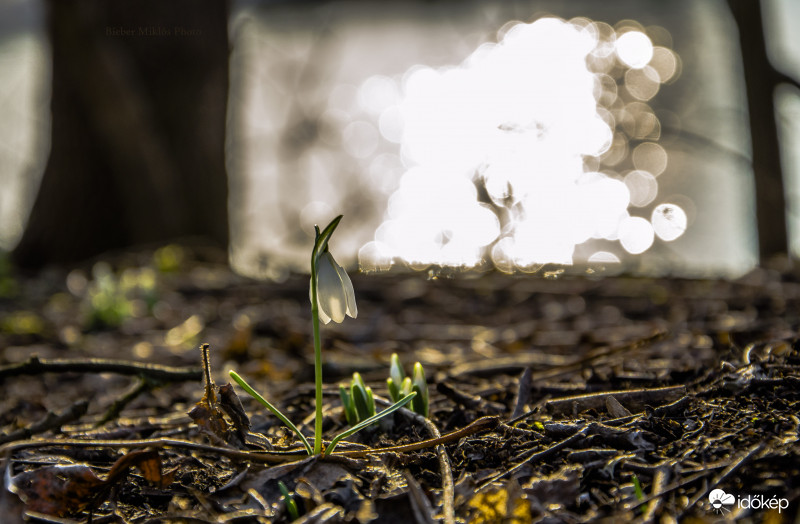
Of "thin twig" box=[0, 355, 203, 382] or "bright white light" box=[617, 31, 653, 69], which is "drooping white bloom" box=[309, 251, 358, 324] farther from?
"bright white light" box=[617, 31, 653, 69]

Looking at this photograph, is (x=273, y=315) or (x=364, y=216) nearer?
(x=273, y=315)

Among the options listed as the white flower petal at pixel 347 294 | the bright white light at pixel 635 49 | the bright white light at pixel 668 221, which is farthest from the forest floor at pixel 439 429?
the bright white light at pixel 635 49

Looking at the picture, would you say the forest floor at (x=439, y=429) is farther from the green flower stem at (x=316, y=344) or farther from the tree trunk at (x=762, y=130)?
the tree trunk at (x=762, y=130)

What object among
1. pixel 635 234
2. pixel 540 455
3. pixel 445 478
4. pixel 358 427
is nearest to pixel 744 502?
pixel 540 455

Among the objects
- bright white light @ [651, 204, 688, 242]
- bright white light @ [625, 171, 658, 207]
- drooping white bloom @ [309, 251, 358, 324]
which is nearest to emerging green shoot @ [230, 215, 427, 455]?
drooping white bloom @ [309, 251, 358, 324]

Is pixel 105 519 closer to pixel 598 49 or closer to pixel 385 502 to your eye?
pixel 385 502

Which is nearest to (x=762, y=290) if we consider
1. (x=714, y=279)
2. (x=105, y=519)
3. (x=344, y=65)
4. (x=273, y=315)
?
(x=714, y=279)
